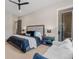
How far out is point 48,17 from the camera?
5898 millimetres

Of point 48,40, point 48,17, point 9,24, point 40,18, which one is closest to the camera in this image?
point 48,40

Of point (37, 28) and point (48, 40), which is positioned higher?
point (37, 28)

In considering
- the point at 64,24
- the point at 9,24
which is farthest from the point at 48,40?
the point at 9,24

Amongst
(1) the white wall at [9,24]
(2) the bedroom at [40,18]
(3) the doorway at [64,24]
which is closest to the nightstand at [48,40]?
(2) the bedroom at [40,18]

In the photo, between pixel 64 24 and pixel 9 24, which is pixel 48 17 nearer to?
pixel 64 24

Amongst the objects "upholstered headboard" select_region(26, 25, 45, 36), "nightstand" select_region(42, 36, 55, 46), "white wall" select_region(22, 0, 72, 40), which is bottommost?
"nightstand" select_region(42, 36, 55, 46)

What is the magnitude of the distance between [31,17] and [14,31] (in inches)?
62.4

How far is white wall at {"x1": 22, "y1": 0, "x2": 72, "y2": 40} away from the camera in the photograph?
5.41 metres

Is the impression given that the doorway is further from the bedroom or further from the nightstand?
the nightstand

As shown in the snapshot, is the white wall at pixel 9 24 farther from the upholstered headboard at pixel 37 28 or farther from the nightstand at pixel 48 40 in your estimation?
the nightstand at pixel 48 40

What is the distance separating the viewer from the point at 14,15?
760 centimetres

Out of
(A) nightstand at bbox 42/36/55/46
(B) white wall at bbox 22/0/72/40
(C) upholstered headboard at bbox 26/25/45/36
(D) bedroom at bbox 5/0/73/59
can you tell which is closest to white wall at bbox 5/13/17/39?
(D) bedroom at bbox 5/0/73/59

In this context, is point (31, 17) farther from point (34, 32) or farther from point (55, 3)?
point (55, 3)

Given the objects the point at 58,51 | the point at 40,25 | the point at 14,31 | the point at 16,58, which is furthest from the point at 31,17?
the point at 58,51
